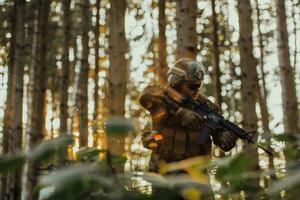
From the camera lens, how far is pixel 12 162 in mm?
837

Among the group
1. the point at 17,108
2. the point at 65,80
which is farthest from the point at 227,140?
the point at 65,80

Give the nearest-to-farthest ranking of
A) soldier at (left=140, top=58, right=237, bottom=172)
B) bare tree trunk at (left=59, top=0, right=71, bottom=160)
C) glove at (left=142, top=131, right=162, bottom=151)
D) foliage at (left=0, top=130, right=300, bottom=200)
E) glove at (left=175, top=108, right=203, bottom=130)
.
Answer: foliage at (left=0, top=130, right=300, bottom=200) → glove at (left=142, top=131, right=162, bottom=151) → glove at (left=175, top=108, right=203, bottom=130) → soldier at (left=140, top=58, right=237, bottom=172) → bare tree trunk at (left=59, top=0, right=71, bottom=160)

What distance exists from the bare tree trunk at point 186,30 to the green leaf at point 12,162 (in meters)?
5.56

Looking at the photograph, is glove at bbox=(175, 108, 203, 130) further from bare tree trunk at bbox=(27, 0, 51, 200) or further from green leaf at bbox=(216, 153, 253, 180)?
bare tree trunk at bbox=(27, 0, 51, 200)

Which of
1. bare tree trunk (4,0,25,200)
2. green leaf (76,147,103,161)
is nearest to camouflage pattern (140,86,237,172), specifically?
green leaf (76,147,103,161)

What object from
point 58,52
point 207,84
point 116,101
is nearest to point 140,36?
point 58,52

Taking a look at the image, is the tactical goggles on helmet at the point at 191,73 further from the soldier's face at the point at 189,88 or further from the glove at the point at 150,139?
the glove at the point at 150,139

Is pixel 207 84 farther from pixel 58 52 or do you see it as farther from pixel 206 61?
pixel 58 52

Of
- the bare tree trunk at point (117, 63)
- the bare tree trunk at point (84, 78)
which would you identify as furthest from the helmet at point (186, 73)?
the bare tree trunk at point (84, 78)

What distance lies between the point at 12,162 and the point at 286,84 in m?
8.92

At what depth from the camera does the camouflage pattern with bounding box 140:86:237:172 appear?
14.9 feet

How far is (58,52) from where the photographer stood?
675 inches

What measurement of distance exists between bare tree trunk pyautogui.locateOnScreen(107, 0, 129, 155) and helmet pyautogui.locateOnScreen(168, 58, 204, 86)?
54.8 inches

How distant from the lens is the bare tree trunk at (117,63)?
615cm
